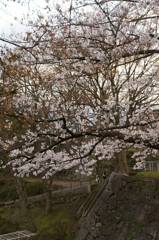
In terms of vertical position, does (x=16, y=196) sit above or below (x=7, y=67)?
below

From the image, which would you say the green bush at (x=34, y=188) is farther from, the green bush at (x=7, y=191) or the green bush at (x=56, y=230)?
the green bush at (x=56, y=230)

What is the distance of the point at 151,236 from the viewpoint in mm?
6234

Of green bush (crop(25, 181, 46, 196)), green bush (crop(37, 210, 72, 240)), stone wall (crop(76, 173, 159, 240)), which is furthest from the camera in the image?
green bush (crop(25, 181, 46, 196))

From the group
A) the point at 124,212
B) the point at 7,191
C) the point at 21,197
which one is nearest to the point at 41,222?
the point at 21,197

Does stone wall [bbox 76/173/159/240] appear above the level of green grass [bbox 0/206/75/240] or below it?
above

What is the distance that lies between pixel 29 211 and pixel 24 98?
9591 millimetres

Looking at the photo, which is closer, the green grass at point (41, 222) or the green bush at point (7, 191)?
the green grass at point (41, 222)

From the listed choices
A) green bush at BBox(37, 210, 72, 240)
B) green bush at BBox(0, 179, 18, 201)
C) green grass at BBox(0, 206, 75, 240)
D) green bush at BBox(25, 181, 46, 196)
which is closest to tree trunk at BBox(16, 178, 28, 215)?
green grass at BBox(0, 206, 75, 240)

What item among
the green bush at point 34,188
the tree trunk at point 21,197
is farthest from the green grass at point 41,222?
the green bush at point 34,188

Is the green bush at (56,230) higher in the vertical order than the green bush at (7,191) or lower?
lower

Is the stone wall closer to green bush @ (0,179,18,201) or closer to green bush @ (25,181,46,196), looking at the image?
green bush @ (25,181,46,196)

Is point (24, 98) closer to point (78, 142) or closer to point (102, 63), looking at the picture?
point (78, 142)

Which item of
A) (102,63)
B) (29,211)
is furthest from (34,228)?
(102,63)

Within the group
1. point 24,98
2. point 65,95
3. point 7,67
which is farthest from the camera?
point 65,95
